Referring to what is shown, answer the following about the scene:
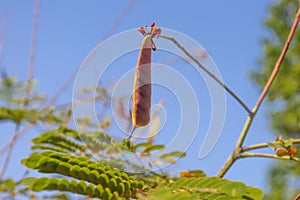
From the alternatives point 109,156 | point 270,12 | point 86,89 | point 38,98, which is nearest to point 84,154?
point 109,156

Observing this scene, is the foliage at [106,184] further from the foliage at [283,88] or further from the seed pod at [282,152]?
the foliage at [283,88]

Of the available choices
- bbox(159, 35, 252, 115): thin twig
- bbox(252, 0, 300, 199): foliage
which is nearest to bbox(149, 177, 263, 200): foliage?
bbox(159, 35, 252, 115): thin twig

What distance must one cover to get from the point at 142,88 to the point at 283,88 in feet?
34.4

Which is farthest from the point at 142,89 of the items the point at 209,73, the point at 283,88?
the point at 283,88

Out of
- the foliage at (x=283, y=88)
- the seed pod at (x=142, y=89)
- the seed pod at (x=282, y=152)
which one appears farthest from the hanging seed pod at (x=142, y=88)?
the foliage at (x=283, y=88)

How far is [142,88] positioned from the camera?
59 cm

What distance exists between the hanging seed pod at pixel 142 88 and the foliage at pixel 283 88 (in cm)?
902

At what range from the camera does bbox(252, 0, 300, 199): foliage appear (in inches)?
389

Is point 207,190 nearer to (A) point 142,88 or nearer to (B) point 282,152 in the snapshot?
(A) point 142,88

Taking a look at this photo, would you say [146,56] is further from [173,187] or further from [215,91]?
[215,91]

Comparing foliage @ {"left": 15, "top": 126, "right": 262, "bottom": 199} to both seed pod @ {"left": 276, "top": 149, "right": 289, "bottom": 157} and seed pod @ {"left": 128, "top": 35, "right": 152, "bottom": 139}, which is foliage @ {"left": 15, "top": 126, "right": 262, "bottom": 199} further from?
seed pod @ {"left": 276, "top": 149, "right": 289, "bottom": 157}

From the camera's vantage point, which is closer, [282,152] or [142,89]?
[142,89]

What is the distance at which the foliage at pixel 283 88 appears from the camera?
32.4 ft

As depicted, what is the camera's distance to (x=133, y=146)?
0.93m
